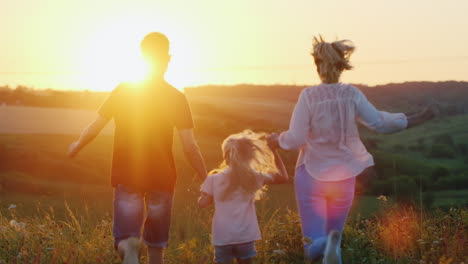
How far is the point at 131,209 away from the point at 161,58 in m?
1.16

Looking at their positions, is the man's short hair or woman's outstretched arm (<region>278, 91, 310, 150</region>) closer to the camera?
woman's outstretched arm (<region>278, 91, 310, 150</region>)

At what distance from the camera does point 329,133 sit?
453 centimetres

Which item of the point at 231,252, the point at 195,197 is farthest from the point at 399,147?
the point at 231,252

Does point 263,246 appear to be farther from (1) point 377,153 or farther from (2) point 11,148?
(1) point 377,153

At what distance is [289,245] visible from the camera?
22.4ft

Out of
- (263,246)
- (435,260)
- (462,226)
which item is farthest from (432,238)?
(263,246)

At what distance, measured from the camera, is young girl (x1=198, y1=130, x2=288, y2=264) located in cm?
495

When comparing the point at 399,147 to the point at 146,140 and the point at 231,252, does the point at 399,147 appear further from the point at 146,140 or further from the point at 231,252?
the point at 146,140

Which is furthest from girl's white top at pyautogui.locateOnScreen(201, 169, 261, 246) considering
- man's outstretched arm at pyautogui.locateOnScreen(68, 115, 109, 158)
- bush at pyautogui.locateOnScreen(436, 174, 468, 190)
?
bush at pyautogui.locateOnScreen(436, 174, 468, 190)

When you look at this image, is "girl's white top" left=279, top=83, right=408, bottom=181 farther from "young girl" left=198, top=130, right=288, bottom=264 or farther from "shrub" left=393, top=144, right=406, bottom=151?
"shrub" left=393, top=144, right=406, bottom=151

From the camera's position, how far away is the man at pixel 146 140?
191 inches

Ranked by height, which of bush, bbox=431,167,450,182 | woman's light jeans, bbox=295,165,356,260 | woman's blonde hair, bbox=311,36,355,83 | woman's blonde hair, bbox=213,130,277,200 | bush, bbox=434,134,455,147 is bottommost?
bush, bbox=431,167,450,182

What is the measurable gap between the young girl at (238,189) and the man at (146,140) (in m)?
0.30

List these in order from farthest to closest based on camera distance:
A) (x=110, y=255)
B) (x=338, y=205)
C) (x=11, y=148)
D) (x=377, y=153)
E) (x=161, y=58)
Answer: (x=377, y=153), (x=11, y=148), (x=110, y=255), (x=161, y=58), (x=338, y=205)
